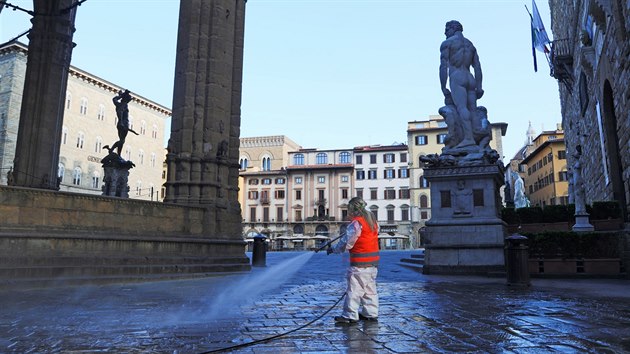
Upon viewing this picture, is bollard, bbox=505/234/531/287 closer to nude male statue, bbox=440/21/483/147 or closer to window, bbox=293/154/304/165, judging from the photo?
nude male statue, bbox=440/21/483/147

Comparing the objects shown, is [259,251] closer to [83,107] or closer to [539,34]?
[539,34]

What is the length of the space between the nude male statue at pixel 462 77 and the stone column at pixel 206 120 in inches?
278

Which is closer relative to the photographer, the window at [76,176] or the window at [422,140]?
the window at [76,176]

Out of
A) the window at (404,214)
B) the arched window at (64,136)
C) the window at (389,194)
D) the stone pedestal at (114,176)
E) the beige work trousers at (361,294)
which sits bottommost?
the beige work trousers at (361,294)

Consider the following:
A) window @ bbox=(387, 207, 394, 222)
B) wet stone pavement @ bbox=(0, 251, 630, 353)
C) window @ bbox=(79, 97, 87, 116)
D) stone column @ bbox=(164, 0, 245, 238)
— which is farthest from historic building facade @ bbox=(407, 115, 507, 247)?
wet stone pavement @ bbox=(0, 251, 630, 353)

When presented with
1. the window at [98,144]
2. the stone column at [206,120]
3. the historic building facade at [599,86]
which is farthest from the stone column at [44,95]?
the window at [98,144]

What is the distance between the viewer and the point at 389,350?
378cm

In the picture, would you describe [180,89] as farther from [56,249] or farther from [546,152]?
[546,152]

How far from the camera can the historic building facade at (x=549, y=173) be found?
192ft

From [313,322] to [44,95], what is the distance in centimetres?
1803

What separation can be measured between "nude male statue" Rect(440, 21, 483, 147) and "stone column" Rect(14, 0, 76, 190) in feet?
48.0

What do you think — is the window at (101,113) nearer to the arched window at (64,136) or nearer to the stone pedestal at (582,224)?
the arched window at (64,136)

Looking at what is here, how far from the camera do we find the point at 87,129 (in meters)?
51.0

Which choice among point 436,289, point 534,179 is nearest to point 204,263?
point 436,289
